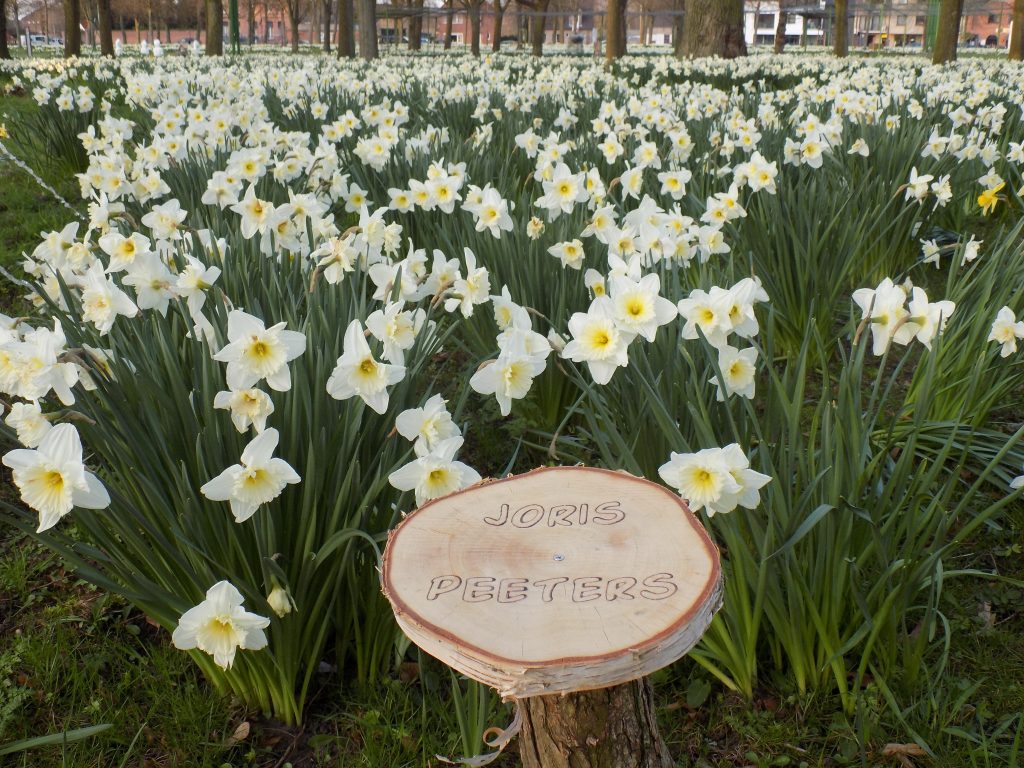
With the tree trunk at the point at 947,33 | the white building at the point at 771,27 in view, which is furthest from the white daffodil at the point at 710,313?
the white building at the point at 771,27

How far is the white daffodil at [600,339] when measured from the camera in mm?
1797

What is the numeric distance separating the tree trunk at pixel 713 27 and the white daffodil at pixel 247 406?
12545 mm

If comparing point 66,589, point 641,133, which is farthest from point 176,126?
point 66,589

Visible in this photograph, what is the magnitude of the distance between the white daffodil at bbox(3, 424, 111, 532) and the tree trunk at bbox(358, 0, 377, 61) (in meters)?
14.9

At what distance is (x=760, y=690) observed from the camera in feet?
6.57

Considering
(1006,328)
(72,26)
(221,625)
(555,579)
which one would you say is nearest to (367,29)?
(72,26)

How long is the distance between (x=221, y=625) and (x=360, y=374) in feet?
1.73

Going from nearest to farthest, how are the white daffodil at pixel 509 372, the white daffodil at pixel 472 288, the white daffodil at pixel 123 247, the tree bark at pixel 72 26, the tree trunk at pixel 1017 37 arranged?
the white daffodil at pixel 509 372 < the white daffodil at pixel 123 247 < the white daffodil at pixel 472 288 < the tree trunk at pixel 1017 37 < the tree bark at pixel 72 26

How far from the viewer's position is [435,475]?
5.29 ft

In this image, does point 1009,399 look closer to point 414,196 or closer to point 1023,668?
point 1023,668

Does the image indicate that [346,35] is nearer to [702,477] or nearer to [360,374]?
[360,374]

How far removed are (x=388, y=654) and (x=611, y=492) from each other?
0.84 m

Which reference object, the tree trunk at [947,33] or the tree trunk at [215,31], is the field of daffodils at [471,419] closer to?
the tree trunk at [947,33]

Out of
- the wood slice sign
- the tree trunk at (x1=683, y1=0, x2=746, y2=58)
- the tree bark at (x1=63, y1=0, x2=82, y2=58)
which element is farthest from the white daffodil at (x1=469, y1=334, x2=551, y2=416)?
the tree bark at (x1=63, y1=0, x2=82, y2=58)
